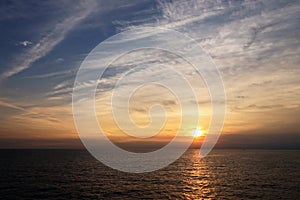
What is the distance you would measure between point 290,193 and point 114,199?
38206mm

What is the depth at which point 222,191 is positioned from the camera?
2408 inches

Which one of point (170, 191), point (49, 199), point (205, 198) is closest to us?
point (49, 199)

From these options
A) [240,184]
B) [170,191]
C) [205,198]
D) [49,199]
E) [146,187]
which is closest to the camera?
[49,199]

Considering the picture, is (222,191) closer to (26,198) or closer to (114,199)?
(114,199)

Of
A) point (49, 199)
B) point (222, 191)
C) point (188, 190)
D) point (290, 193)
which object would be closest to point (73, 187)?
point (49, 199)

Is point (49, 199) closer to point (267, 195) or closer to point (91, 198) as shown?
point (91, 198)

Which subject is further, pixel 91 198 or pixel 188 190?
pixel 188 190

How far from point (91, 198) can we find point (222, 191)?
3006 centimetres

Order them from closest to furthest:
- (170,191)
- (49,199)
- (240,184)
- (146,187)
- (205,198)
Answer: (49,199) → (205,198) → (170,191) → (146,187) → (240,184)

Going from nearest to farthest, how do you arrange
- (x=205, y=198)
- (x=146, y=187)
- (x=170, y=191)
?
(x=205, y=198) < (x=170, y=191) < (x=146, y=187)

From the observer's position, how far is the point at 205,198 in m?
54.6

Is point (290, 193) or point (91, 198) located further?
point (290, 193)

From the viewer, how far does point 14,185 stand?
66.9 meters

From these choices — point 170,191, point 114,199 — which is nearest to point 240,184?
point 170,191
